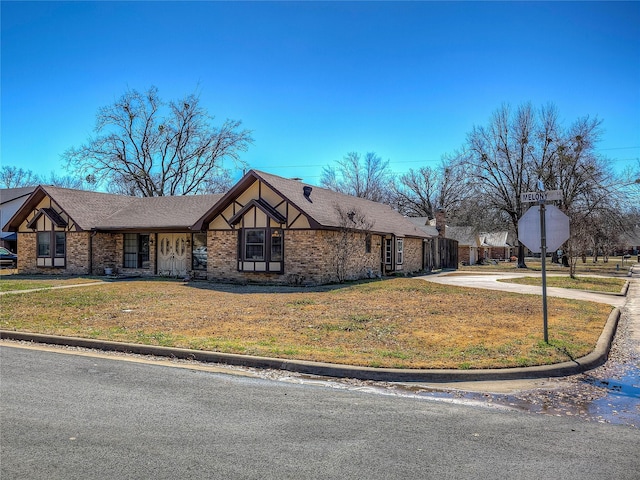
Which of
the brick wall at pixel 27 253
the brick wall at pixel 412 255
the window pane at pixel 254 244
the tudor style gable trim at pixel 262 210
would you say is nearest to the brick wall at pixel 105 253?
the brick wall at pixel 27 253

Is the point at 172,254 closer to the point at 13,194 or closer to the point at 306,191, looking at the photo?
the point at 306,191

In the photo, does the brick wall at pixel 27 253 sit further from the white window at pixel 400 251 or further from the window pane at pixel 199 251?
the white window at pixel 400 251

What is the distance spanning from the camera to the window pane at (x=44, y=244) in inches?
1037

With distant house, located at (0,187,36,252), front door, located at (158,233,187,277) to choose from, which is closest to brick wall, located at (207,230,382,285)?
front door, located at (158,233,187,277)

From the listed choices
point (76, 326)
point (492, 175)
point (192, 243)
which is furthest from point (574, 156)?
point (76, 326)

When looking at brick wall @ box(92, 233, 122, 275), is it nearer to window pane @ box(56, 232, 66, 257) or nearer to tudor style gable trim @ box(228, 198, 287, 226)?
window pane @ box(56, 232, 66, 257)

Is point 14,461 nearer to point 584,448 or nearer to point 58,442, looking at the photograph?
point 58,442

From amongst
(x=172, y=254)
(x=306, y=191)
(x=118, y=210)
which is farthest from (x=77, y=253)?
(x=306, y=191)

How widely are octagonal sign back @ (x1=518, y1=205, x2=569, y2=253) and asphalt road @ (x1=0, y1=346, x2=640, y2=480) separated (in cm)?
385

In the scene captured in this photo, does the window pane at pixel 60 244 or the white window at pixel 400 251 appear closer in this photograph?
the window pane at pixel 60 244

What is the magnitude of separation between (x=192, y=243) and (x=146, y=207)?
5433mm

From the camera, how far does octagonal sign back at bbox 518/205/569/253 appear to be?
837 centimetres

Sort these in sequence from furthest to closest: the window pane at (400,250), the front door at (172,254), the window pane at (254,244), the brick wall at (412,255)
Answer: the brick wall at (412,255), the window pane at (400,250), the front door at (172,254), the window pane at (254,244)

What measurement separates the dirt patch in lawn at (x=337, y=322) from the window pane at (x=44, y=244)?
10.1 metres
